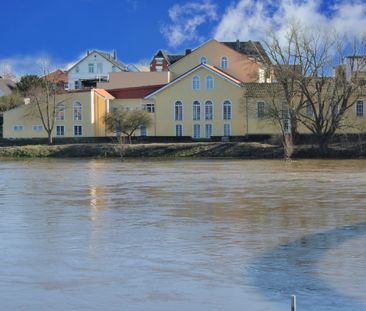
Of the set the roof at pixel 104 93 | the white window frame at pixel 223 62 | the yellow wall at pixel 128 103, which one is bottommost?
the yellow wall at pixel 128 103

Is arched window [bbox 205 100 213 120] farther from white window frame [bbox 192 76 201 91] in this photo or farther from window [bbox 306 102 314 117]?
window [bbox 306 102 314 117]

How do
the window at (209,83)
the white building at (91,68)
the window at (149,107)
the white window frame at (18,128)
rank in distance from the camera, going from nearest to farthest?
the window at (209,83), the window at (149,107), the white window frame at (18,128), the white building at (91,68)

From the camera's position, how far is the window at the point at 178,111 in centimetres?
7831

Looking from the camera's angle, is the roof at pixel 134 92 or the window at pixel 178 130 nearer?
the window at pixel 178 130

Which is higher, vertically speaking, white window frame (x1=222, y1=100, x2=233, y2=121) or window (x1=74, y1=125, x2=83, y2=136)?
white window frame (x1=222, y1=100, x2=233, y2=121)

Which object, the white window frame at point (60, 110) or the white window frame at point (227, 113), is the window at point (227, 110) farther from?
the white window frame at point (60, 110)

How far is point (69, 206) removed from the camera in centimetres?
2331

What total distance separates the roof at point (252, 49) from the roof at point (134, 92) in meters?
12.1

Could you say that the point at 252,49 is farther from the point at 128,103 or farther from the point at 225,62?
the point at 128,103

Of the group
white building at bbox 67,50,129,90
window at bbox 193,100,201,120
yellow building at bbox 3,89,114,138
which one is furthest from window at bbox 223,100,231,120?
white building at bbox 67,50,129,90

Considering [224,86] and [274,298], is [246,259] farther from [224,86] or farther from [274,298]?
[224,86]

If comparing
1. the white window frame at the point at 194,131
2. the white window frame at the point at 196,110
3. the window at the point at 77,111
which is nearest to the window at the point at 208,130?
the white window frame at the point at 194,131

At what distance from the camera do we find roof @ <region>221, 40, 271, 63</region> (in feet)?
227

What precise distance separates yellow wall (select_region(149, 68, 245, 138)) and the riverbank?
870cm
